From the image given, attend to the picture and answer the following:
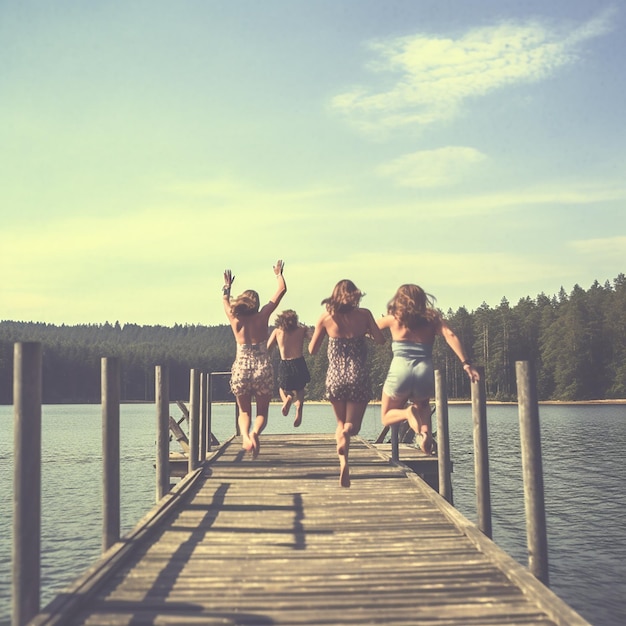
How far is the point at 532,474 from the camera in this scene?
22.6 feet

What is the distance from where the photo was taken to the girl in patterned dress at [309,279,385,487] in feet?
26.4

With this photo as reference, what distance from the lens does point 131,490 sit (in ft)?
80.1

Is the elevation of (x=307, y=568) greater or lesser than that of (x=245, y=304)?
lesser

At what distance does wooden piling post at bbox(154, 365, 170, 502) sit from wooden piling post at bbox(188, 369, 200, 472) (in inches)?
52.6

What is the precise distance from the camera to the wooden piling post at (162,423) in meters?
10.2

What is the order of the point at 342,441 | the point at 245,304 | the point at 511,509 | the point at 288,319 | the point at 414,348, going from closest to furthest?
1. the point at 414,348
2. the point at 342,441
3. the point at 245,304
4. the point at 288,319
5. the point at 511,509

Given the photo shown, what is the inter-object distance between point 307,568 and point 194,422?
23.7ft

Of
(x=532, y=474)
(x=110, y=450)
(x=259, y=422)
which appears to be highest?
(x=259, y=422)

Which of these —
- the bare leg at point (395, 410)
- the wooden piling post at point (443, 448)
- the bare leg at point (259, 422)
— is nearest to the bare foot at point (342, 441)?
the bare leg at point (395, 410)

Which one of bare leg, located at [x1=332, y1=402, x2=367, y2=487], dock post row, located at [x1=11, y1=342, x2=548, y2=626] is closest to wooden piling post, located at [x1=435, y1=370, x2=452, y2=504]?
dock post row, located at [x1=11, y1=342, x2=548, y2=626]

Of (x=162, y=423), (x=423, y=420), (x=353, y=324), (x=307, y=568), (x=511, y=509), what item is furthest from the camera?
(x=511, y=509)

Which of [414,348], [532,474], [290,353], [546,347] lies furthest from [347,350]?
[546,347]

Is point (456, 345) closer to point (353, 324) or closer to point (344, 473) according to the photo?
point (353, 324)

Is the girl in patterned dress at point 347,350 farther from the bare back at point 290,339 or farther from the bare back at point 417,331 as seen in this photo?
the bare back at point 290,339
